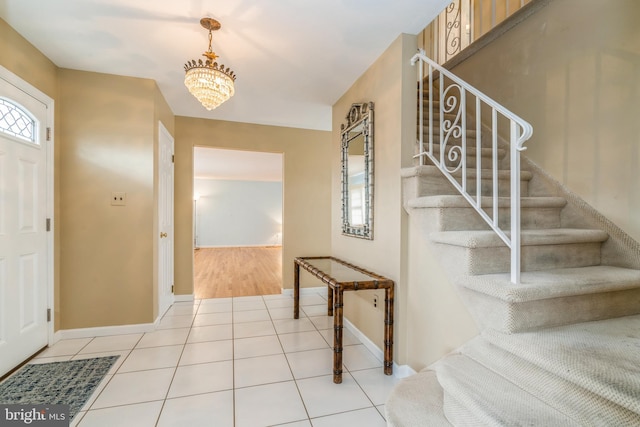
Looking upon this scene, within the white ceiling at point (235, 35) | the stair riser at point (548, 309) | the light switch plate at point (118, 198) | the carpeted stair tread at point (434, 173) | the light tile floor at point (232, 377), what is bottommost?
the light tile floor at point (232, 377)

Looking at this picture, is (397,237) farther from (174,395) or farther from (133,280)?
(133,280)

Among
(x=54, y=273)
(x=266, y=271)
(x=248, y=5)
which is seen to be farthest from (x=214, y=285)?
(x=248, y=5)

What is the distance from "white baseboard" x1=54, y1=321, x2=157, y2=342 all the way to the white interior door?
11.4 inches

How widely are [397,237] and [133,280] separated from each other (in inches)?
98.9

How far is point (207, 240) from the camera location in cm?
1011

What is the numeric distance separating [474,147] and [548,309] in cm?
157

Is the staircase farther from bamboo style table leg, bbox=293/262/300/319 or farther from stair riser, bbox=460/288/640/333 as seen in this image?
bamboo style table leg, bbox=293/262/300/319

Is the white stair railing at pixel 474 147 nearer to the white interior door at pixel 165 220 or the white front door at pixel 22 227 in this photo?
the white interior door at pixel 165 220

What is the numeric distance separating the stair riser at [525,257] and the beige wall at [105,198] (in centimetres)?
271

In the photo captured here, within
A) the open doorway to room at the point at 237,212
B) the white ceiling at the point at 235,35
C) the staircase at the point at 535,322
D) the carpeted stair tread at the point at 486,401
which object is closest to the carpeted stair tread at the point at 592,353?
the staircase at the point at 535,322

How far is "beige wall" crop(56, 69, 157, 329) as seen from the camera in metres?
2.57

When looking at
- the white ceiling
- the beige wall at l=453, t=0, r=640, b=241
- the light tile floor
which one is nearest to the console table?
the light tile floor

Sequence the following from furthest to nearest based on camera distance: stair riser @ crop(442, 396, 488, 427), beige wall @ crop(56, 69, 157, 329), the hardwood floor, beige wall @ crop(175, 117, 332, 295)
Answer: the hardwood floor → beige wall @ crop(175, 117, 332, 295) → beige wall @ crop(56, 69, 157, 329) → stair riser @ crop(442, 396, 488, 427)

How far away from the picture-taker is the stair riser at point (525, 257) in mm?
1448
